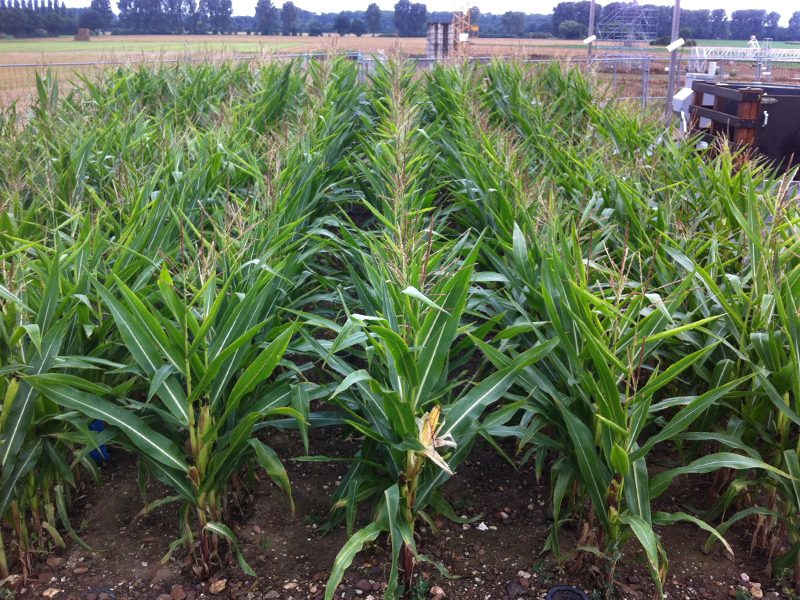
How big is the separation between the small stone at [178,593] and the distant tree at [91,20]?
11020mm

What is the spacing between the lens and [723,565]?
5.38ft

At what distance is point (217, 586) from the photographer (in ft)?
5.18

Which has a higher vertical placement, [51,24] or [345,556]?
[51,24]

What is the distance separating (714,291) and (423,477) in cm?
93

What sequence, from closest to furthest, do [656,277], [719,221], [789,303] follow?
[789,303] < [656,277] < [719,221]

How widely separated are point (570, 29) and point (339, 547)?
2259 centimetres

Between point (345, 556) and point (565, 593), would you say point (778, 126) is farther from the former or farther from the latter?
point (345, 556)

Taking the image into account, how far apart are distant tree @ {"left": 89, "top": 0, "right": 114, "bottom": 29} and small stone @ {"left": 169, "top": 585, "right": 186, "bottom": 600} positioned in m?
11.5

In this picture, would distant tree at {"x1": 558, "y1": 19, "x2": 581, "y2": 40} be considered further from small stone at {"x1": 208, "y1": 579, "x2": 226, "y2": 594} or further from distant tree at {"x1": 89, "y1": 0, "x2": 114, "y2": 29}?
small stone at {"x1": 208, "y1": 579, "x2": 226, "y2": 594}

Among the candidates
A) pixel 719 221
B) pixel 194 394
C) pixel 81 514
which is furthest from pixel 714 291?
pixel 81 514

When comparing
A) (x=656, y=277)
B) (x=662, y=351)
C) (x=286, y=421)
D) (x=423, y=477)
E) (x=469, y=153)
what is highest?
(x=469, y=153)

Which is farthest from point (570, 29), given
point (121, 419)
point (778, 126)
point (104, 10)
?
point (121, 419)

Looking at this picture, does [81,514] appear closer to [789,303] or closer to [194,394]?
[194,394]

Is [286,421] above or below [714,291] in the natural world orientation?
below
